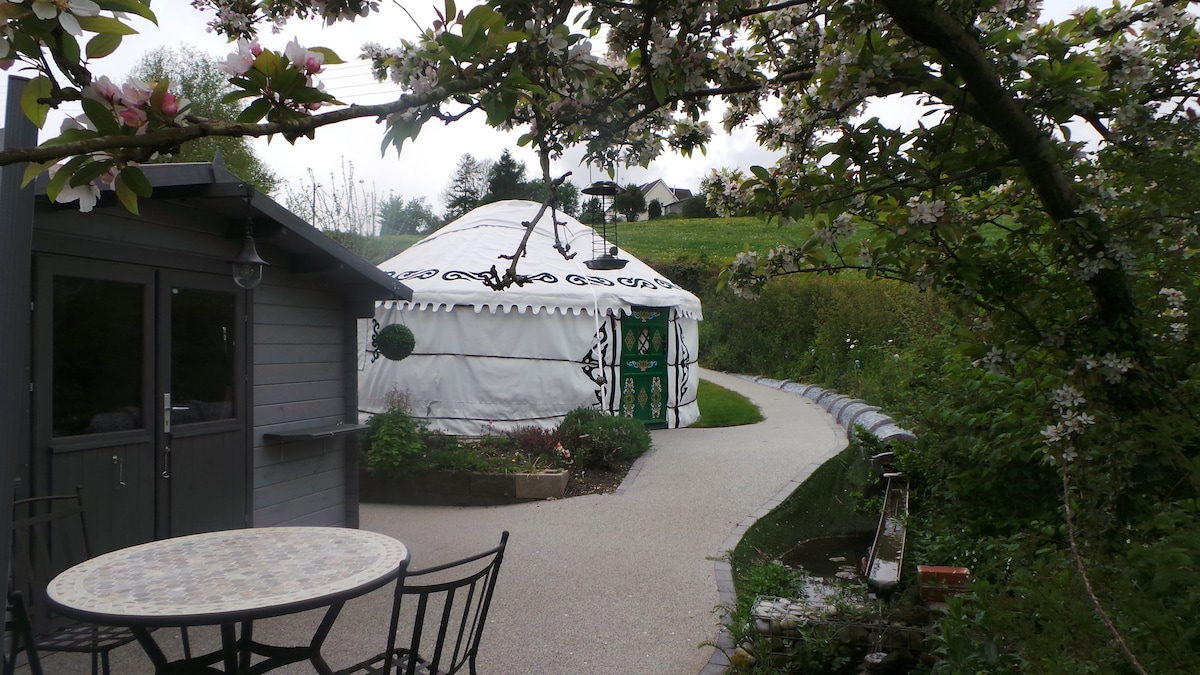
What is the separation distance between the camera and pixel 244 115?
1375 mm

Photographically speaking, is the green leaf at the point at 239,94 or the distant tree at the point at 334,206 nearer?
the green leaf at the point at 239,94

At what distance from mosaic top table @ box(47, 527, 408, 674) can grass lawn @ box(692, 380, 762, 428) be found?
9286 mm

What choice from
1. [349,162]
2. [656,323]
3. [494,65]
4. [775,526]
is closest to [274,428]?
[775,526]

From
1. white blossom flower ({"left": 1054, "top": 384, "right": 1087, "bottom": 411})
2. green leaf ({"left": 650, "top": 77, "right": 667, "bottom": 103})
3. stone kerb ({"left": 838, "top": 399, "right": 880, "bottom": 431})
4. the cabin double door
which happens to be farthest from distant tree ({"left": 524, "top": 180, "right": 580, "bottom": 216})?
stone kerb ({"left": 838, "top": 399, "right": 880, "bottom": 431})

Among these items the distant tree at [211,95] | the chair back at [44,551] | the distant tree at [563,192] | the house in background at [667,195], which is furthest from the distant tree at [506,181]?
the chair back at [44,551]

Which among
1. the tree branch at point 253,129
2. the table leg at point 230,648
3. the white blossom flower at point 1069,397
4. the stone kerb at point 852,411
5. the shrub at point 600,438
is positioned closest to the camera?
the tree branch at point 253,129

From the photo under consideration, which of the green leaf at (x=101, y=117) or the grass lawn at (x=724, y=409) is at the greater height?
the green leaf at (x=101, y=117)

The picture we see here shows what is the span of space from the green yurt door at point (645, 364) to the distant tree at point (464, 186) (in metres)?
33.8

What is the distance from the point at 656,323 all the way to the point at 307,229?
7515mm

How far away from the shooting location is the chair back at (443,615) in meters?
2.40

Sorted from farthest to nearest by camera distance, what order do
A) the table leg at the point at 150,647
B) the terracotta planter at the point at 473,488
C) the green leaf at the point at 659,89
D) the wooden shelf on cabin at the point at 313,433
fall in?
the terracotta planter at the point at 473,488, the wooden shelf on cabin at the point at 313,433, the table leg at the point at 150,647, the green leaf at the point at 659,89

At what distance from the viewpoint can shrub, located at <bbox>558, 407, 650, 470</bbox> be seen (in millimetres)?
8625

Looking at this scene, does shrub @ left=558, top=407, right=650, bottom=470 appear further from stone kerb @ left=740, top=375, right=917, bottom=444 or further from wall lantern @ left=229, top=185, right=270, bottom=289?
wall lantern @ left=229, top=185, right=270, bottom=289

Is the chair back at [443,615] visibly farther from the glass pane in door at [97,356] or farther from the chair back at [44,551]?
the glass pane in door at [97,356]
